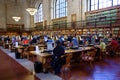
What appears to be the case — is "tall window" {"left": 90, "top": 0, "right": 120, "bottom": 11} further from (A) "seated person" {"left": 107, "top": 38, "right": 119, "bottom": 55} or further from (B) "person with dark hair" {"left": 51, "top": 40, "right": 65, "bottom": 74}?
(B) "person with dark hair" {"left": 51, "top": 40, "right": 65, "bottom": 74}

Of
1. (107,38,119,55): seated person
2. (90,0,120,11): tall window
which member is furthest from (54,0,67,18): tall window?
(107,38,119,55): seated person

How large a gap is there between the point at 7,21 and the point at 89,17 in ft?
61.1

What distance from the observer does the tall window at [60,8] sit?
1909cm

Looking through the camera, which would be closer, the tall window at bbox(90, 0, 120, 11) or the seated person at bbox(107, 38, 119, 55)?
the seated person at bbox(107, 38, 119, 55)

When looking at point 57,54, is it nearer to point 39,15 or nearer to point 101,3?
point 101,3

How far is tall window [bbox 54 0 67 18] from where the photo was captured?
19094 millimetres

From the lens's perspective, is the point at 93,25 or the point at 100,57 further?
the point at 93,25

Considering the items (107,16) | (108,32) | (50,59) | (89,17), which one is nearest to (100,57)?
(50,59)

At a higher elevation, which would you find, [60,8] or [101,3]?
[60,8]

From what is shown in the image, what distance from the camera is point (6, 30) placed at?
26.5m

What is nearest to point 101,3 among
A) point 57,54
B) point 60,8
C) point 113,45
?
point 113,45

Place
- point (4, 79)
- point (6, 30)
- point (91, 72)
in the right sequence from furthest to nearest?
point (6, 30)
point (91, 72)
point (4, 79)

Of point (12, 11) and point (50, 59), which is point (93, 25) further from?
point (12, 11)

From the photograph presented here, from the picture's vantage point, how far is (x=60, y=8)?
20.1 metres
